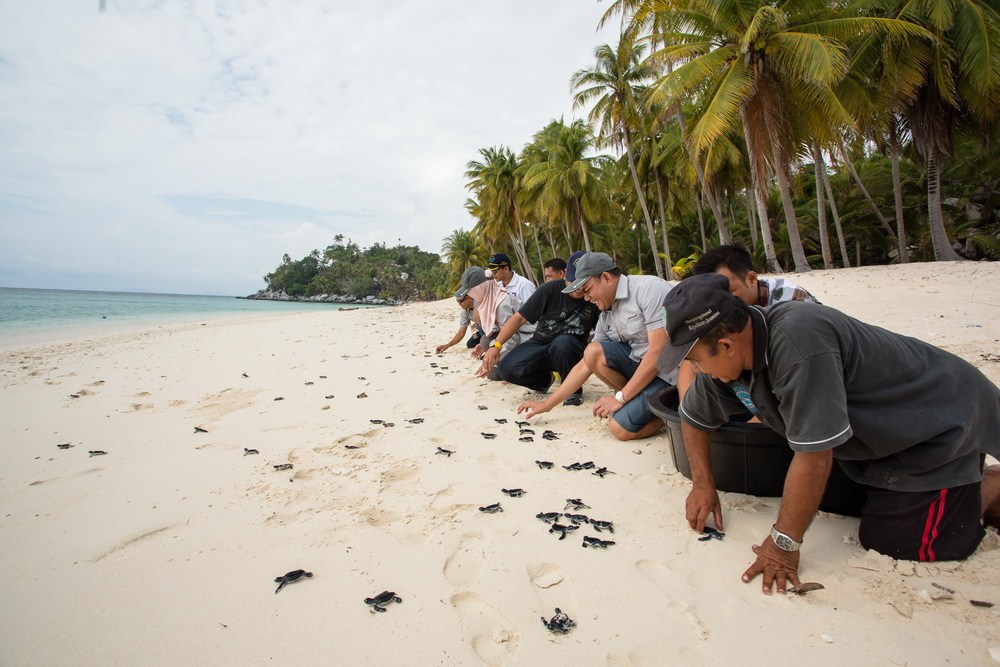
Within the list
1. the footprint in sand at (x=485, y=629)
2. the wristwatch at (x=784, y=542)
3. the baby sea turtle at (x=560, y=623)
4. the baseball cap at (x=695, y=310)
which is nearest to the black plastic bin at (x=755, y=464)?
the wristwatch at (x=784, y=542)

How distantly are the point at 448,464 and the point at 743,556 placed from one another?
71.9 inches

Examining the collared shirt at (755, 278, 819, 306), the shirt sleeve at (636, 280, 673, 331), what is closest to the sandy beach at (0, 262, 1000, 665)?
the shirt sleeve at (636, 280, 673, 331)

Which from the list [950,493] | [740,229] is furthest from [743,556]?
[740,229]

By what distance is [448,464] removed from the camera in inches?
129

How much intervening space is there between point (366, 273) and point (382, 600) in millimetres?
85732

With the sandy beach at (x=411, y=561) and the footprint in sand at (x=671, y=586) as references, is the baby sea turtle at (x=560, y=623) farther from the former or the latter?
the footprint in sand at (x=671, y=586)

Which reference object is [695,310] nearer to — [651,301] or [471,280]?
[651,301]

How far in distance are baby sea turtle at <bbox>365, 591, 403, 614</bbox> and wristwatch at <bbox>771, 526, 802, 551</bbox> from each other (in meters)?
1.50

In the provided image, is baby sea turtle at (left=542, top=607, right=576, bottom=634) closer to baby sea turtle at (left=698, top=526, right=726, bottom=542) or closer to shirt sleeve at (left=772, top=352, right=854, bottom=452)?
baby sea turtle at (left=698, top=526, right=726, bottom=542)

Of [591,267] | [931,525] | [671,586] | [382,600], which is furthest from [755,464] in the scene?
[382,600]

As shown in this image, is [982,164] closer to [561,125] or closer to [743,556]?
[561,125]

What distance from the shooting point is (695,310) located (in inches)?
68.7

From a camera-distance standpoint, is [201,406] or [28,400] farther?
[28,400]

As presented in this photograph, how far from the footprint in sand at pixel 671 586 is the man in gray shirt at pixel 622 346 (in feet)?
4.63
